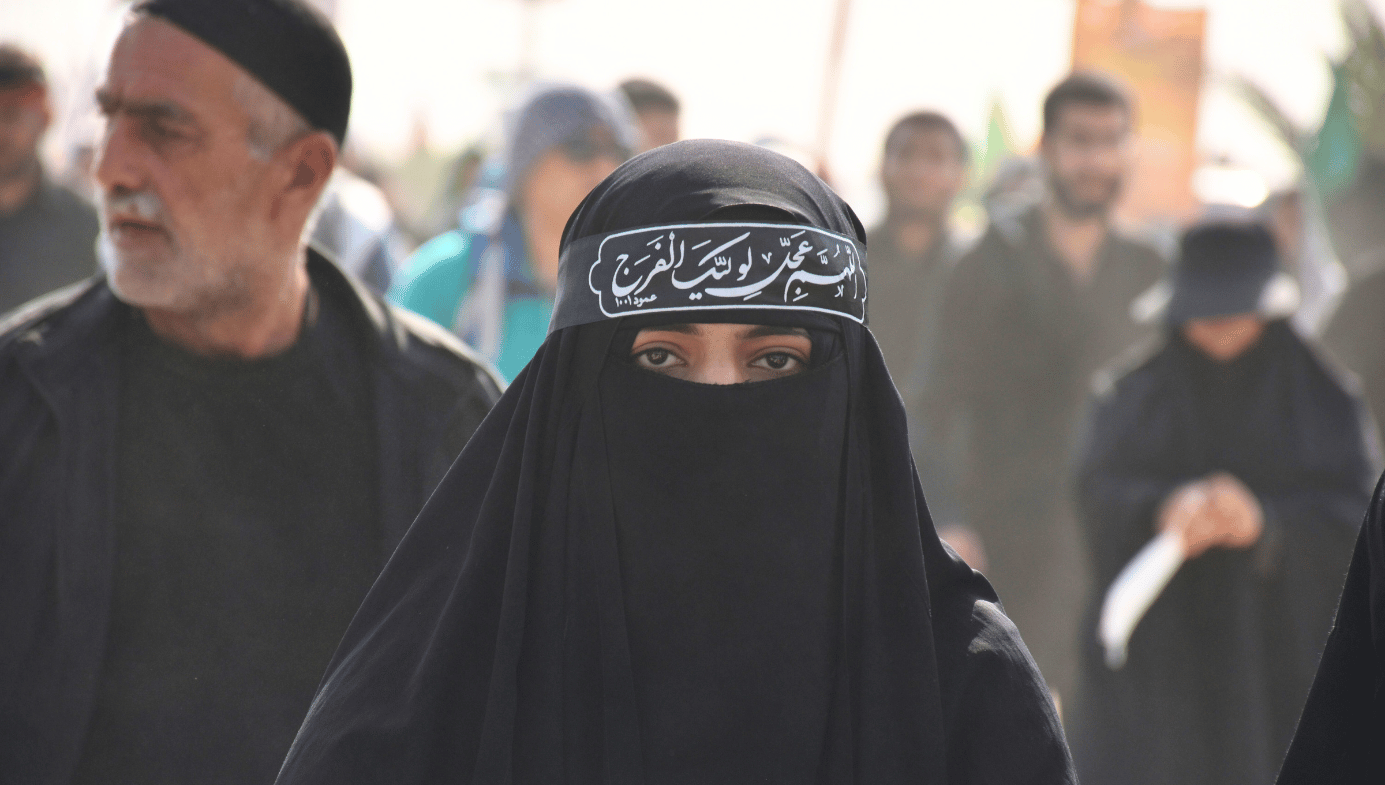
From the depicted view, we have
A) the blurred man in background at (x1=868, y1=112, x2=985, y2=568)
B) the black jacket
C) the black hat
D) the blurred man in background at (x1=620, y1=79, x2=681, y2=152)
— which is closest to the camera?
the black jacket

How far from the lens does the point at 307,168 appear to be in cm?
301

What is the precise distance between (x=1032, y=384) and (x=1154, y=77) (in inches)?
128

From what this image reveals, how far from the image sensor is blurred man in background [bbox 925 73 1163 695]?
244 inches

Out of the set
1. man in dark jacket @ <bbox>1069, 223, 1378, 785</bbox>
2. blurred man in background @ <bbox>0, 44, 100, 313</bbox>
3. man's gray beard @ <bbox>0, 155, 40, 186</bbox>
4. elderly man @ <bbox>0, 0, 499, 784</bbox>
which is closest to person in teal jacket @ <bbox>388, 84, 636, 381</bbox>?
elderly man @ <bbox>0, 0, 499, 784</bbox>

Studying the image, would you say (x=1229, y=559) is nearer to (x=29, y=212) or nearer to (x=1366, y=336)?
(x=1366, y=336)

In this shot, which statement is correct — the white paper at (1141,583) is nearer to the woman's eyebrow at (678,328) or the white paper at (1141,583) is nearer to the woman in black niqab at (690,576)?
the woman in black niqab at (690,576)

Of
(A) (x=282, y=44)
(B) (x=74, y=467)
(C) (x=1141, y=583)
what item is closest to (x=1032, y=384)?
(C) (x=1141, y=583)

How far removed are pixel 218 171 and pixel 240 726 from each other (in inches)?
39.0

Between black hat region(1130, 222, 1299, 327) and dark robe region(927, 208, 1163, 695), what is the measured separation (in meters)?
0.96

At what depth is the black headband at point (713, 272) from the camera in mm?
1945

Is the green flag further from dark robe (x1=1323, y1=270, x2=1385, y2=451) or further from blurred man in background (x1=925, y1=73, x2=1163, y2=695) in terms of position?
blurred man in background (x1=925, y1=73, x2=1163, y2=695)

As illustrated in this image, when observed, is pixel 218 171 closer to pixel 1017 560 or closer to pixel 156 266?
pixel 156 266

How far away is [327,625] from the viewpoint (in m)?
2.58

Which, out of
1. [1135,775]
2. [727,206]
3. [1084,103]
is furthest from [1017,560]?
[727,206]
